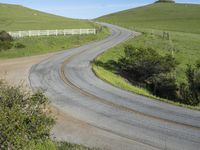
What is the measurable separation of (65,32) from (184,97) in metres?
37.4

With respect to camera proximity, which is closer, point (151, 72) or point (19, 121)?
point (19, 121)

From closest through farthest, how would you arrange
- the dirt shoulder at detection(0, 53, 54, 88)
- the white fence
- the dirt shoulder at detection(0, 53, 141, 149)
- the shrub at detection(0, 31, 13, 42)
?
the dirt shoulder at detection(0, 53, 141, 149), the dirt shoulder at detection(0, 53, 54, 88), the shrub at detection(0, 31, 13, 42), the white fence

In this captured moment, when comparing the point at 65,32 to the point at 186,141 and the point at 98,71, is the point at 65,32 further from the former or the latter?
the point at 186,141

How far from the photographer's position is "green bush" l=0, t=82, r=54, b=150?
1149 cm

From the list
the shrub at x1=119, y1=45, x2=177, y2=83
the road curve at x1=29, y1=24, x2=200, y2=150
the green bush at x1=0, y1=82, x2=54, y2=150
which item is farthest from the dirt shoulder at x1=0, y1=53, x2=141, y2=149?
the shrub at x1=119, y1=45, x2=177, y2=83

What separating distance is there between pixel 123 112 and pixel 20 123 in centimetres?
895

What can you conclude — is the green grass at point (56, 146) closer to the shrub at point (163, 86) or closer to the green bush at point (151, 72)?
the shrub at point (163, 86)

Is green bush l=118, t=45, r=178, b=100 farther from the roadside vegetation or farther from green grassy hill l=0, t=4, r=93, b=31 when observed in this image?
green grassy hill l=0, t=4, r=93, b=31

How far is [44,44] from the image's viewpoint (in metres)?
52.3

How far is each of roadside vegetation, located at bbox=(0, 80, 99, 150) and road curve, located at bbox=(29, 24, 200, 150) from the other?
3929 millimetres

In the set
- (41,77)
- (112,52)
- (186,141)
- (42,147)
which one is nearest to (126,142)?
(186,141)

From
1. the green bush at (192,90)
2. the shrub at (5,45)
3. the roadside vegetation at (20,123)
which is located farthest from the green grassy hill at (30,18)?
the roadside vegetation at (20,123)

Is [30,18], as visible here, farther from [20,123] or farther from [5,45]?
[20,123]

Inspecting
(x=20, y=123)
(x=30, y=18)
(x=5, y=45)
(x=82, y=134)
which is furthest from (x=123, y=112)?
(x=30, y=18)
